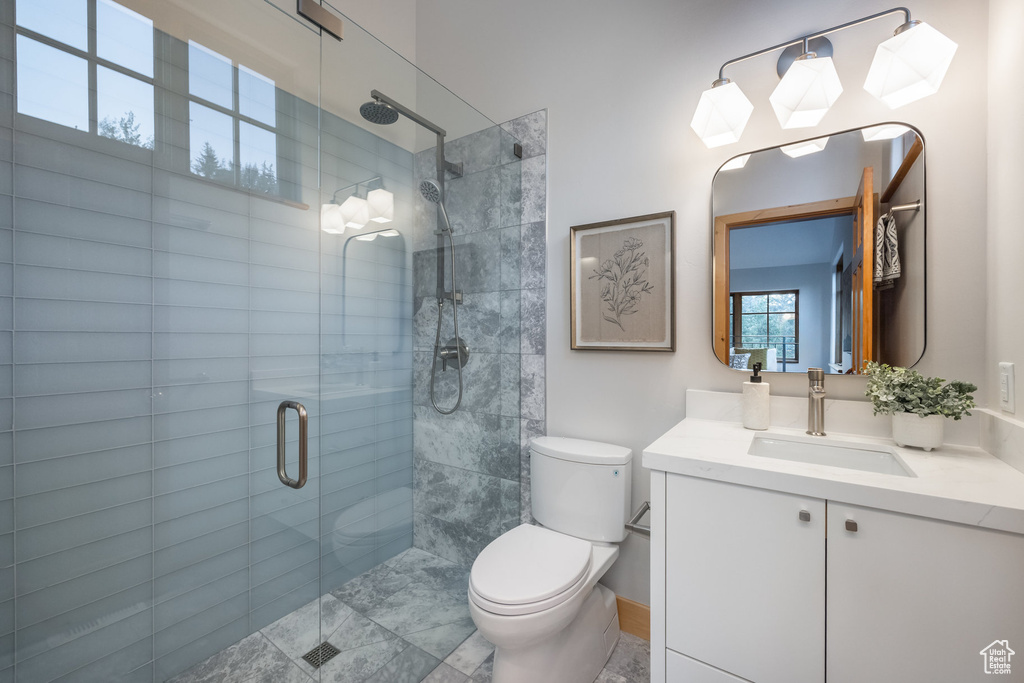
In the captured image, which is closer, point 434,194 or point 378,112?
point 378,112

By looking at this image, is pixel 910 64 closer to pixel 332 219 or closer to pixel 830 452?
pixel 830 452

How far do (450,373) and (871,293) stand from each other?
58.8 inches

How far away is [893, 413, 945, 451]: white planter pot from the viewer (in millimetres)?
1166

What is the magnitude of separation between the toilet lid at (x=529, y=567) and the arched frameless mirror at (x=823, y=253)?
0.89 m

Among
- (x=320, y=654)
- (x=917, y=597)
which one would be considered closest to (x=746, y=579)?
(x=917, y=597)

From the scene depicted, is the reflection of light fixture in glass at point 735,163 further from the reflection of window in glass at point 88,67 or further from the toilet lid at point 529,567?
the reflection of window in glass at point 88,67

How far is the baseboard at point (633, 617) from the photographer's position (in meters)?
1.74

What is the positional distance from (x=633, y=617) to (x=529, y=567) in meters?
0.71

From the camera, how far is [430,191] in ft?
5.56

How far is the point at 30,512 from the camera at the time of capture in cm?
116

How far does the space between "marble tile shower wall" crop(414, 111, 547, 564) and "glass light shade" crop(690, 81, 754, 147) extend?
0.70 m

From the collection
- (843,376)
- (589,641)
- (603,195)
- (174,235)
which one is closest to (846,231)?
(843,376)

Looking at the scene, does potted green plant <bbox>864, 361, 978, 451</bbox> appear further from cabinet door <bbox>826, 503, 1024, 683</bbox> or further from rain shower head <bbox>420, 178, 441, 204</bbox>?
rain shower head <bbox>420, 178, 441, 204</bbox>

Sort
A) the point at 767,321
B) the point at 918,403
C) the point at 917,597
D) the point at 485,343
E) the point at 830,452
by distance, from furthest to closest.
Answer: the point at 485,343
the point at 767,321
the point at 830,452
the point at 918,403
the point at 917,597
